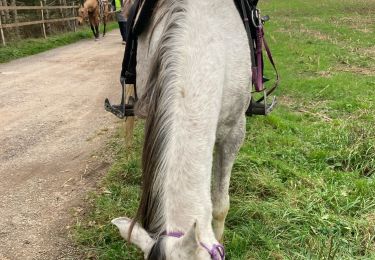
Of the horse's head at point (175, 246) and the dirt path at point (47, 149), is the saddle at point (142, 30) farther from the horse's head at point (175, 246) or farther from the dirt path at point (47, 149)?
the horse's head at point (175, 246)

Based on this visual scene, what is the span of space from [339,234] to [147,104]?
210cm

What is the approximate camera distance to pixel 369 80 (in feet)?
27.7

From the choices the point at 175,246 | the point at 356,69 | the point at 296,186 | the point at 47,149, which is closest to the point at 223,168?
the point at 296,186

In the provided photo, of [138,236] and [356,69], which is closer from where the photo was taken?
[138,236]

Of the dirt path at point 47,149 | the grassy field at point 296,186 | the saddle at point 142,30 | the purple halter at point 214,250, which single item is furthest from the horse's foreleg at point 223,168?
the purple halter at point 214,250

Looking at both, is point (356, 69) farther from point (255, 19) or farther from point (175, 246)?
point (175, 246)

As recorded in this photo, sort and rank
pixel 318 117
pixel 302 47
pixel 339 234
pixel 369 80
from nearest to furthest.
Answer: pixel 339 234 → pixel 318 117 → pixel 369 80 → pixel 302 47

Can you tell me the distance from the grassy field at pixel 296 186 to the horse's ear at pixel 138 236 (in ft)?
4.74

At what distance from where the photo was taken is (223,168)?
10.6ft

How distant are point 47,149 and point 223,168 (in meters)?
3.26

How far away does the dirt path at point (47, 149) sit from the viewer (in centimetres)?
387

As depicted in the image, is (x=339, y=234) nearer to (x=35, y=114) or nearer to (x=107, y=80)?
(x=35, y=114)

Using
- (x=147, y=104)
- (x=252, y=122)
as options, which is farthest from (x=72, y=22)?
(x=147, y=104)

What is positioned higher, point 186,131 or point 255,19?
point 255,19
